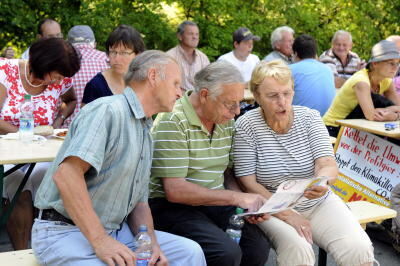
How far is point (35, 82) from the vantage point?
3812 millimetres

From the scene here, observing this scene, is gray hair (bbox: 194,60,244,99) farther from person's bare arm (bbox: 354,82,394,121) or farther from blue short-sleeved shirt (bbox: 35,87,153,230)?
person's bare arm (bbox: 354,82,394,121)

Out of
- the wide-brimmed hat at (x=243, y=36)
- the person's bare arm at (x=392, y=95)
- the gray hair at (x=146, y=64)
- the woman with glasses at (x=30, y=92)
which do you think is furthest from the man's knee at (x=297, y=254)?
the wide-brimmed hat at (x=243, y=36)

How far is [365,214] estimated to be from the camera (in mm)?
3346

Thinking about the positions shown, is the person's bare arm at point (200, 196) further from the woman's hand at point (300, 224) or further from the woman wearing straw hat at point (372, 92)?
the woman wearing straw hat at point (372, 92)

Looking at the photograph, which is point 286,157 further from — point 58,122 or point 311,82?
point 311,82

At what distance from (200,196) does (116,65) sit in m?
1.79

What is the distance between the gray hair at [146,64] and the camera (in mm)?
2404

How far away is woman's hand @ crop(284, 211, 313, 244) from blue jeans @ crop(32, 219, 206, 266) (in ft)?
2.15

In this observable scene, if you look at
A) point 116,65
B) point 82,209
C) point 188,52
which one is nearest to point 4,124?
point 116,65

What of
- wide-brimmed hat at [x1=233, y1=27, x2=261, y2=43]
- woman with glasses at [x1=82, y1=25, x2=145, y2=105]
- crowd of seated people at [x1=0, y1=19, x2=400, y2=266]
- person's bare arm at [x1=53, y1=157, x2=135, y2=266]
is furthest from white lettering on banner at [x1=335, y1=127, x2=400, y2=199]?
person's bare arm at [x1=53, y1=157, x2=135, y2=266]

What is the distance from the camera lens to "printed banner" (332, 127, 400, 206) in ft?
16.0

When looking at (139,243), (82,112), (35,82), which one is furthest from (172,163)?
(35,82)

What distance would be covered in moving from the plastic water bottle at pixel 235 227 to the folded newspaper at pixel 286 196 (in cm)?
15

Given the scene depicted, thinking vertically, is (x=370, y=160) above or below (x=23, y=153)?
below
